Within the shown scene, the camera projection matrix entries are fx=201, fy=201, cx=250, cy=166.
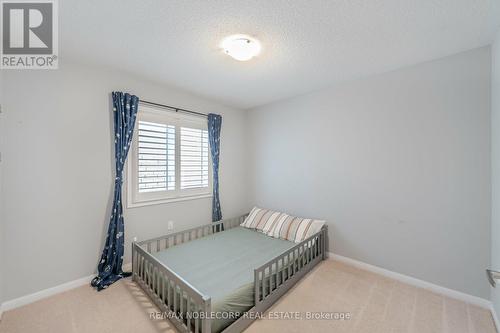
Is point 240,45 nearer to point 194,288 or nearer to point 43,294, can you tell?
point 194,288

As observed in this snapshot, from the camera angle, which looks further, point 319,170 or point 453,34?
point 319,170

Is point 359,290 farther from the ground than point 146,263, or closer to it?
closer to it

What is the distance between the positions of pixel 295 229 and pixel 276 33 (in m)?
2.36

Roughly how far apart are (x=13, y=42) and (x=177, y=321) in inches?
109

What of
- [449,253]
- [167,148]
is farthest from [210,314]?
[449,253]

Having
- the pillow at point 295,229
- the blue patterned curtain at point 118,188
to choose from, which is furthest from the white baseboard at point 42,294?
the pillow at point 295,229

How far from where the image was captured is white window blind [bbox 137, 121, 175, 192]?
8.68 feet

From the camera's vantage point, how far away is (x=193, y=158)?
126 inches

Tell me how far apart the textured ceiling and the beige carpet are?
7.98 feet

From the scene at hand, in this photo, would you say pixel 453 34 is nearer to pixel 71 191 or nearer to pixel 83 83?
pixel 83 83

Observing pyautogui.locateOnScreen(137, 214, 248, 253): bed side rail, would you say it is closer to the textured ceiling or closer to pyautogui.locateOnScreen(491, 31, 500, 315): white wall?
the textured ceiling

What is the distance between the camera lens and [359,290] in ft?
7.01

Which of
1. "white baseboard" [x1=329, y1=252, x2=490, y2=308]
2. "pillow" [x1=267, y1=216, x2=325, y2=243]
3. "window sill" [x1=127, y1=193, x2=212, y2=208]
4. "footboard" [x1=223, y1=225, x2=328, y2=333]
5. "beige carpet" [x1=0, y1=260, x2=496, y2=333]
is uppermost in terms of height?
"window sill" [x1=127, y1=193, x2=212, y2=208]

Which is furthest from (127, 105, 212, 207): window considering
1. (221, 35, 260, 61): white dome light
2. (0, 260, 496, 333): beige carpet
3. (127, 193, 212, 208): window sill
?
(221, 35, 260, 61): white dome light
